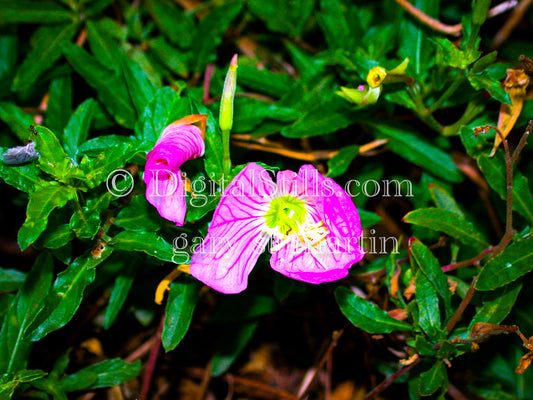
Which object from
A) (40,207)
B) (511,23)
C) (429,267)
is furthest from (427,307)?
(511,23)

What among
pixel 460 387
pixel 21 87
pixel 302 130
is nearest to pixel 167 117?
pixel 302 130

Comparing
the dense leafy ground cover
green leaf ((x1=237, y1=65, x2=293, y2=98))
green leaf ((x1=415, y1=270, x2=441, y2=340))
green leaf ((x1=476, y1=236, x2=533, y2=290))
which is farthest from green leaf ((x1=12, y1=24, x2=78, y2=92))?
green leaf ((x1=476, y1=236, x2=533, y2=290))

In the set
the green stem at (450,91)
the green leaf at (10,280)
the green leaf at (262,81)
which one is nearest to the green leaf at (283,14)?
the green leaf at (262,81)

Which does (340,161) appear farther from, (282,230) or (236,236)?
(236,236)

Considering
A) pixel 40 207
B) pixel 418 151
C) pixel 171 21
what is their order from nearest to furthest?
pixel 40 207, pixel 418 151, pixel 171 21

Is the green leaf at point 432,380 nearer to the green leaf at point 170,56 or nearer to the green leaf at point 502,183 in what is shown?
the green leaf at point 502,183
